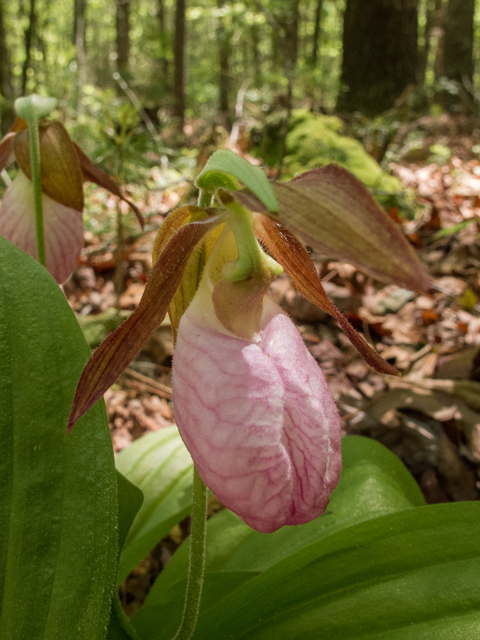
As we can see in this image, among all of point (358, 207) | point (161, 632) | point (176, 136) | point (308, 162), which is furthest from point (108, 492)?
point (176, 136)

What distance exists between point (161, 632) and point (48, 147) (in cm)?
Result: 124

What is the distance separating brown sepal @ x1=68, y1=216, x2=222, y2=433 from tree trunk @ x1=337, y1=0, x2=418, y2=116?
5.59m

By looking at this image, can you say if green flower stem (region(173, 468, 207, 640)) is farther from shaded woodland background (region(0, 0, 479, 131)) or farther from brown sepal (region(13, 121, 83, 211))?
shaded woodland background (region(0, 0, 479, 131))

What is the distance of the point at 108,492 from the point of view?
2.47 ft

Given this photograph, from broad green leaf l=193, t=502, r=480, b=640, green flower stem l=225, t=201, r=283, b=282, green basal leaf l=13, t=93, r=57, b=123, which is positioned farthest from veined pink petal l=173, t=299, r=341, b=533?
green basal leaf l=13, t=93, r=57, b=123

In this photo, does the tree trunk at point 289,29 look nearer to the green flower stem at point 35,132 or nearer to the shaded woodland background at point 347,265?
the shaded woodland background at point 347,265

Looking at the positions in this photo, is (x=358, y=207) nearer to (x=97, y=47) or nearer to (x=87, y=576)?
(x=87, y=576)

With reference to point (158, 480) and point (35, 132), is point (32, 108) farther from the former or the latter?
point (158, 480)

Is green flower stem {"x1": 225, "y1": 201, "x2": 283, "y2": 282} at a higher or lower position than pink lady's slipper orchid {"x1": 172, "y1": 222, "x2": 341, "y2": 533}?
higher

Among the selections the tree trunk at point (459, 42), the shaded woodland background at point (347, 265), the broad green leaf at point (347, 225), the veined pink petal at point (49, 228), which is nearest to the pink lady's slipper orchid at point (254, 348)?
the broad green leaf at point (347, 225)

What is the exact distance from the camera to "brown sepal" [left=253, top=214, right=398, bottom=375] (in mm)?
815

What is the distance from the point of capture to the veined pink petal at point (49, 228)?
1396 millimetres

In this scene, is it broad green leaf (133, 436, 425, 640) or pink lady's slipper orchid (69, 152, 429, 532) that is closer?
pink lady's slipper orchid (69, 152, 429, 532)

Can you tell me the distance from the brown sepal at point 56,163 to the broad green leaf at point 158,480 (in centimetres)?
73
